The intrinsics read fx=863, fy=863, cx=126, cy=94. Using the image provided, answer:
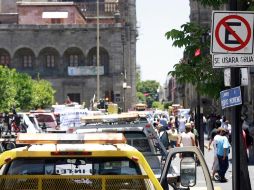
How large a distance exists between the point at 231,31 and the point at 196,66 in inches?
210

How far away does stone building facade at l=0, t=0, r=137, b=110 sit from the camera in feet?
318

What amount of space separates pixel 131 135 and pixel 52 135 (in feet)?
21.7

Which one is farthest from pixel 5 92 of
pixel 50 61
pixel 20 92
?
pixel 50 61

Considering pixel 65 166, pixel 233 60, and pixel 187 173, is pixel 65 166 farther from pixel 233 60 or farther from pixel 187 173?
pixel 233 60

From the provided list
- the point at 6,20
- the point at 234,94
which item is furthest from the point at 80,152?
the point at 6,20

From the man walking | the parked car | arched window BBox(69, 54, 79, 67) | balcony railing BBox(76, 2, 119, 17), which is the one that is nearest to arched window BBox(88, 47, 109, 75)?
arched window BBox(69, 54, 79, 67)

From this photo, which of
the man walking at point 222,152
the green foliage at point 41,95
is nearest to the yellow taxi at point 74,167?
the man walking at point 222,152

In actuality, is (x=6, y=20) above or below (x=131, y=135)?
above

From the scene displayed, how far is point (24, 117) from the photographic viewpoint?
38375mm

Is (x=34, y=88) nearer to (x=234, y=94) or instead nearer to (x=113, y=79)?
(x=113, y=79)

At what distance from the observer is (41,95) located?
81938mm

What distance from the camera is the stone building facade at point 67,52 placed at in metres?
96.9

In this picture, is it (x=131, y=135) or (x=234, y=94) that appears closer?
(x=234, y=94)

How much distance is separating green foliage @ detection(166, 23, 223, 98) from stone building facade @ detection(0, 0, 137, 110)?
3154 inches
